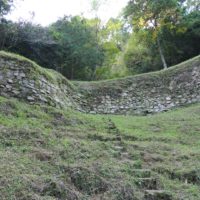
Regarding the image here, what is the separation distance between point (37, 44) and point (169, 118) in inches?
356

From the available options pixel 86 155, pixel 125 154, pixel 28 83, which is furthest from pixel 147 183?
pixel 28 83

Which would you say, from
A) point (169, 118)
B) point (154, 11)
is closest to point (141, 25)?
point (154, 11)

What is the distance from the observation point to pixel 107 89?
593 inches

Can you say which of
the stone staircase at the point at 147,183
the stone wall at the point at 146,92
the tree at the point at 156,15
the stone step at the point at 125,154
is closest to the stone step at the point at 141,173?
the stone staircase at the point at 147,183

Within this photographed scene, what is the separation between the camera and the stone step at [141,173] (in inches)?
237

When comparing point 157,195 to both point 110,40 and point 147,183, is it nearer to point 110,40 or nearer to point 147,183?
point 147,183

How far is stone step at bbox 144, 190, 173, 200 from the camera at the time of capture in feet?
17.0

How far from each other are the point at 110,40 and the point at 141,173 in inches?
777

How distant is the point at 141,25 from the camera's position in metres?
22.2

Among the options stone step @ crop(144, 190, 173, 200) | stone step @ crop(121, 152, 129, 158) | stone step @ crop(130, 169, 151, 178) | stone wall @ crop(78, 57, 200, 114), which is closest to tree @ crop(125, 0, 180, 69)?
stone wall @ crop(78, 57, 200, 114)

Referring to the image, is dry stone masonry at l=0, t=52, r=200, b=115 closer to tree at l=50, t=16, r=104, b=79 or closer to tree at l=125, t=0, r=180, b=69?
tree at l=50, t=16, r=104, b=79

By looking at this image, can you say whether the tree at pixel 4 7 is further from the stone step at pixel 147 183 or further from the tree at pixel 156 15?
the stone step at pixel 147 183

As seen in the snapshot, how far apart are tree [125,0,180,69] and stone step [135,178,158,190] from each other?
16219mm

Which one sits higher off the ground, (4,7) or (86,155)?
(4,7)
